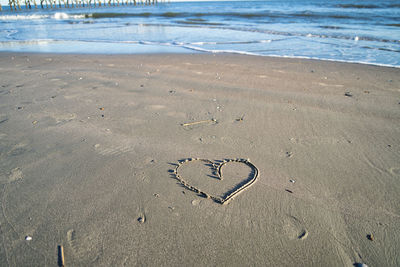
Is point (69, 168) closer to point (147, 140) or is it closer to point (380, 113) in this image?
point (147, 140)

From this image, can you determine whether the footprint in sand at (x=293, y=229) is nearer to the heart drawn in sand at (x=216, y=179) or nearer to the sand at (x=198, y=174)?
the sand at (x=198, y=174)

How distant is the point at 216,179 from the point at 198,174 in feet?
0.63

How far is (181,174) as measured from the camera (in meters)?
2.39

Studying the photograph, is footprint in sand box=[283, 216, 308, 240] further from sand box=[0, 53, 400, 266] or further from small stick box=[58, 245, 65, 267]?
small stick box=[58, 245, 65, 267]

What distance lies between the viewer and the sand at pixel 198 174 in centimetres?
167

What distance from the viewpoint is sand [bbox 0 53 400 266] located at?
5.49 ft

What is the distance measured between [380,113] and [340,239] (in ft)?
8.90

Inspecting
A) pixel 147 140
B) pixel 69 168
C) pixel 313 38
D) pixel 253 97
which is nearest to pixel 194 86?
pixel 253 97

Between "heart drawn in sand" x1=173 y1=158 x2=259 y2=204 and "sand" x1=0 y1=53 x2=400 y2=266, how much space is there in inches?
0.7

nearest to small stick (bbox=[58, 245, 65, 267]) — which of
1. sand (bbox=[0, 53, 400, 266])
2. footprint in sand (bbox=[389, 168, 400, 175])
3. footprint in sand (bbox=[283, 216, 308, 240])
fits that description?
sand (bbox=[0, 53, 400, 266])

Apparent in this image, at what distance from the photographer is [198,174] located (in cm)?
239

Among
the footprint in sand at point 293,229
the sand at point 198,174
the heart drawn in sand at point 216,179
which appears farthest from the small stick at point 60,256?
the footprint in sand at point 293,229

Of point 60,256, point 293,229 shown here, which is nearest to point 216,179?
point 293,229

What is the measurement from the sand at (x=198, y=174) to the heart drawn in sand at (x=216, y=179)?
2 cm
